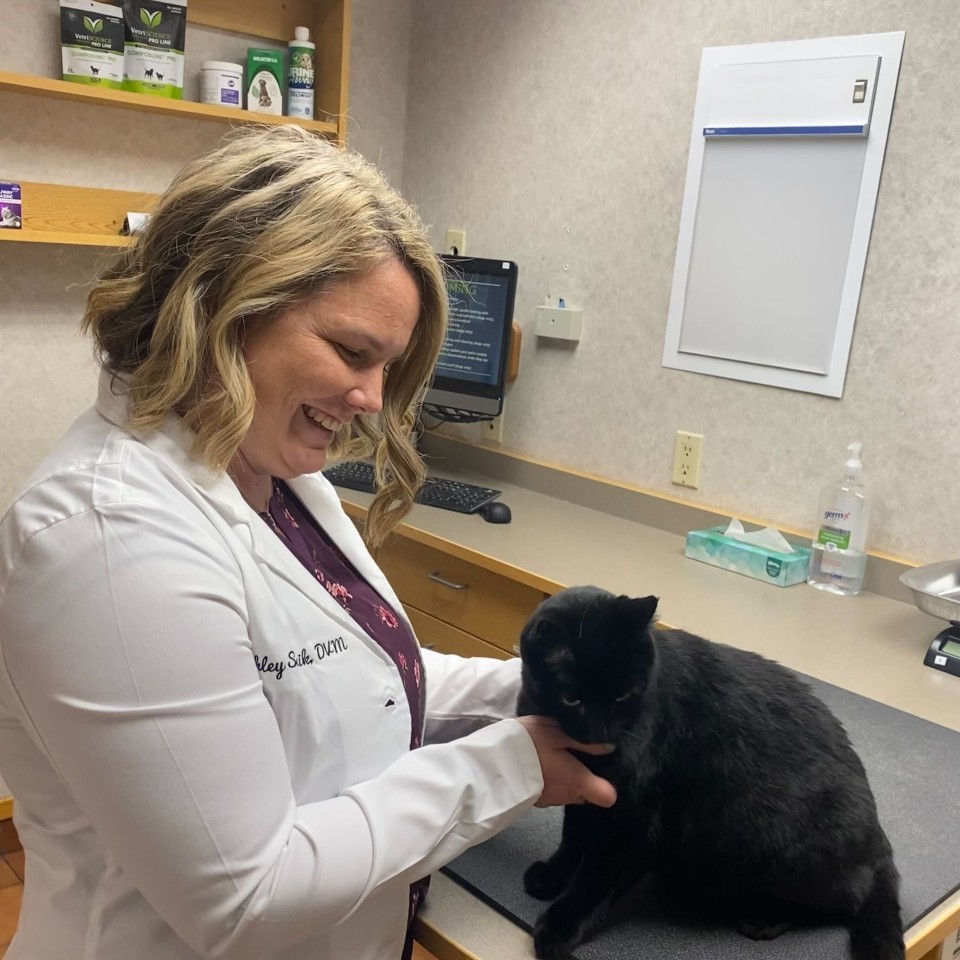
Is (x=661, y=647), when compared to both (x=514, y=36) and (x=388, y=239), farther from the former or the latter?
(x=514, y=36)

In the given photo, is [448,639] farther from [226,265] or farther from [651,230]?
[226,265]

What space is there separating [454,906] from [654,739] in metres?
0.27

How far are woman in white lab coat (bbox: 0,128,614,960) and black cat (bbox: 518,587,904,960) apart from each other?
6 centimetres

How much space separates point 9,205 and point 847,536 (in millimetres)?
1962

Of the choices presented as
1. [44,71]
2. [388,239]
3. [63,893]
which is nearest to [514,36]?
[44,71]

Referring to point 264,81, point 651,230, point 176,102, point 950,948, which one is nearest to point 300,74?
point 264,81

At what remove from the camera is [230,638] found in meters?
0.74

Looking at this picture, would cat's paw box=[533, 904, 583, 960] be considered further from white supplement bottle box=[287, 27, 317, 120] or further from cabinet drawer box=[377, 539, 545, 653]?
white supplement bottle box=[287, 27, 317, 120]

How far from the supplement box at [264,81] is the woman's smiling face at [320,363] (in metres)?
1.76

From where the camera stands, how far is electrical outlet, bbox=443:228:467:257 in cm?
285

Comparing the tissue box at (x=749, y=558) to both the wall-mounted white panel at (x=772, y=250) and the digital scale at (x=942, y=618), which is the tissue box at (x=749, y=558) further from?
the wall-mounted white panel at (x=772, y=250)

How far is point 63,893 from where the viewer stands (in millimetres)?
842

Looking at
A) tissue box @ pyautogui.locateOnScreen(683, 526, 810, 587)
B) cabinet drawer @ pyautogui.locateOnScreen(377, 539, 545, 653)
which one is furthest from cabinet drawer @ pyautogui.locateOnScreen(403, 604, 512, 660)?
tissue box @ pyautogui.locateOnScreen(683, 526, 810, 587)

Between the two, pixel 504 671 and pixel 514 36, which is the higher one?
pixel 514 36
